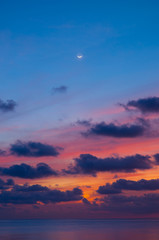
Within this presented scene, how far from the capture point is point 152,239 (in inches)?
6073

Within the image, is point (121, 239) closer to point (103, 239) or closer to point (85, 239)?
point (103, 239)

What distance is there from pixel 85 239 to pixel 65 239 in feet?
37.9

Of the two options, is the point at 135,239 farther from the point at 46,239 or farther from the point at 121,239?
the point at 46,239

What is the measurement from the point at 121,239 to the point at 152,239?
1692 cm

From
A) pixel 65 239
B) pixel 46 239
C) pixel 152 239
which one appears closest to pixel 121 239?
pixel 152 239

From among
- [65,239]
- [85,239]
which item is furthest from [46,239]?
[85,239]

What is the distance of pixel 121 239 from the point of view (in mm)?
154250

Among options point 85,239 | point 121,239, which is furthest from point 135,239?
point 85,239

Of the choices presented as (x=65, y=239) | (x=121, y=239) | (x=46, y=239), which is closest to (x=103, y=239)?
(x=121, y=239)

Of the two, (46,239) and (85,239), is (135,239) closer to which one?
(85,239)

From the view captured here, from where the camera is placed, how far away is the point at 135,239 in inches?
6029

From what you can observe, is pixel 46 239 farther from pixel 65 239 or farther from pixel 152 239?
pixel 152 239

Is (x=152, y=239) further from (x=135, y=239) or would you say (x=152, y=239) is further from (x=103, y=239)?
(x=103, y=239)

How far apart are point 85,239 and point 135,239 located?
90.7 ft
